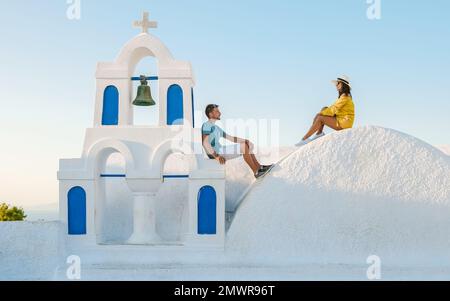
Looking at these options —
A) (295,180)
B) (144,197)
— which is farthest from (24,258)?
(295,180)

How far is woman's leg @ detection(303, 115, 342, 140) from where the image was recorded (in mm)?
9227

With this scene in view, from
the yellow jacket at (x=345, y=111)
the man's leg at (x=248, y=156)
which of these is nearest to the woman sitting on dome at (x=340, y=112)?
the yellow jacket at (x=345, y=111)

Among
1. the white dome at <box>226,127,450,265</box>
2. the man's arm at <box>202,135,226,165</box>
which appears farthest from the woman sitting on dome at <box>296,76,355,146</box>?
the man's arm at <box>202,135,226,165</box>

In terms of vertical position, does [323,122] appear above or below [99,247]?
above

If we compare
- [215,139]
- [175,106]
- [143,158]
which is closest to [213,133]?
[215,139]

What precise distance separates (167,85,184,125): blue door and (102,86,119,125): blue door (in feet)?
3.14

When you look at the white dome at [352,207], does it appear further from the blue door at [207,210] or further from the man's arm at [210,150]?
the man's arm at [210,150]

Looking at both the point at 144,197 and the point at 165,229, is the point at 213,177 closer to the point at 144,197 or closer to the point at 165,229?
the point at 144,197

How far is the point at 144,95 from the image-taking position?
8453 mm

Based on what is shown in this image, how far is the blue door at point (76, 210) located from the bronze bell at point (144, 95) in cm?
190

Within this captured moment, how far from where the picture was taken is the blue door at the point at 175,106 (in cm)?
822

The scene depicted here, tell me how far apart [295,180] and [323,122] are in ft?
5.73
